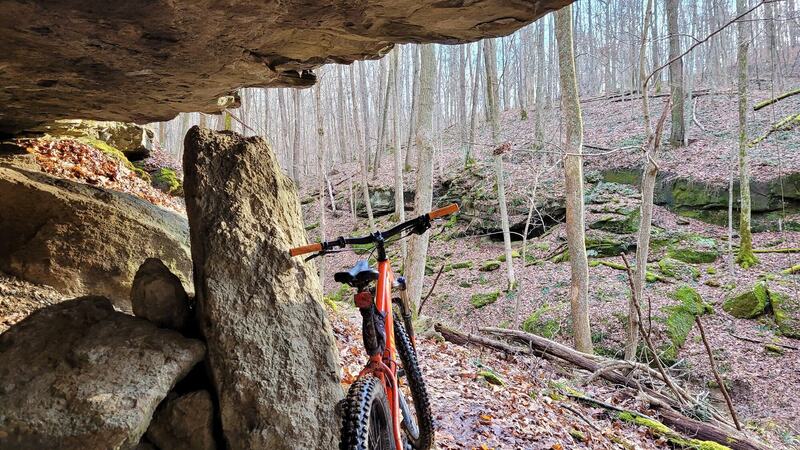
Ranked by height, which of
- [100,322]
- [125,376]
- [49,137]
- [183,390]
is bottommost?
[183,390]

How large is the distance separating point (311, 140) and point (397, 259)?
2613 centimetres

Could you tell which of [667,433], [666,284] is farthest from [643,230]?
[666,284]

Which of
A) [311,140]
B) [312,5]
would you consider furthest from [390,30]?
[311,140]

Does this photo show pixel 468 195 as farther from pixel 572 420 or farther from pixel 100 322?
pixel 100 322

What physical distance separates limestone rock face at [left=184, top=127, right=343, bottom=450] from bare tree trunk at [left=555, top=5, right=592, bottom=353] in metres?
6.21

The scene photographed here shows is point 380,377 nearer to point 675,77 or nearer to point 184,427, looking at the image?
point 184,427

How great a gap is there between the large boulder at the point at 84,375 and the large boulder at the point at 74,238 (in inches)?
49.8

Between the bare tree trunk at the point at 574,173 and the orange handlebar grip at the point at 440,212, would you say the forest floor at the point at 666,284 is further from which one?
the orange handlebar grip at the point at 440,212

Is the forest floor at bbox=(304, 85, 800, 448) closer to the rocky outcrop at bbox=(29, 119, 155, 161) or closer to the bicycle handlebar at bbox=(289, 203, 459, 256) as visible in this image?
the bicycle handlebar at bbox=(289, 203, 459, 256)

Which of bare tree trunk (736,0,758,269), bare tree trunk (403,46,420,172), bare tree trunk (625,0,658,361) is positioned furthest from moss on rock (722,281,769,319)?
bare tree trunk (403,46,420,172)

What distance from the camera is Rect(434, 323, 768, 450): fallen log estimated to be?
19.4 ft

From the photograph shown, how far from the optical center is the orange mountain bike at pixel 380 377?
221 centimetres

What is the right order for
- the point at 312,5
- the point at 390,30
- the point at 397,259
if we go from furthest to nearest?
the point at 397,259, the point at 390,30, the point at 312,5

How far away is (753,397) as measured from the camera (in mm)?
9391
